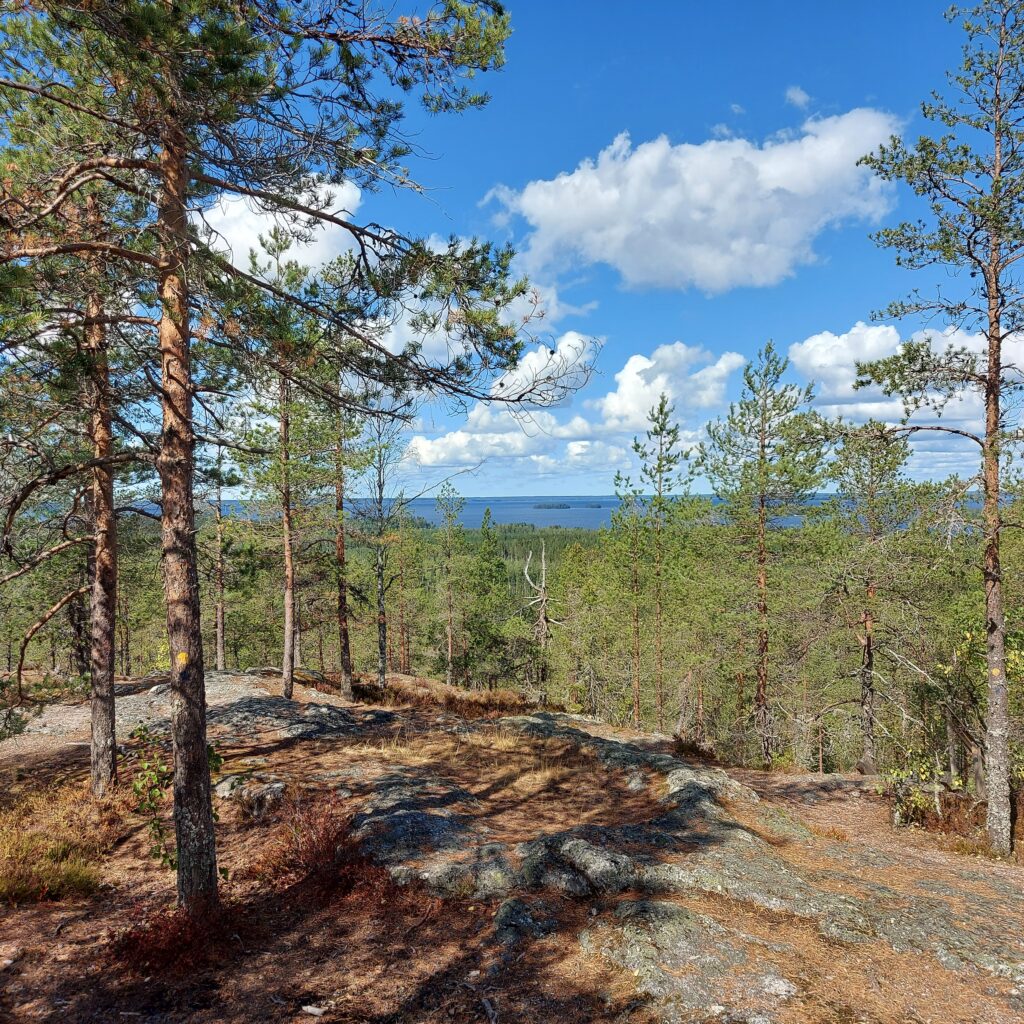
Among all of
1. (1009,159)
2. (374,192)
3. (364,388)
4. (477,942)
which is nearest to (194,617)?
(364,388)

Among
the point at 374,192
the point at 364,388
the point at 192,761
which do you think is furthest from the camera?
the point at 364,388

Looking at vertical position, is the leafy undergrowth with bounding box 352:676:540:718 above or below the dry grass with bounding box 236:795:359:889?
below

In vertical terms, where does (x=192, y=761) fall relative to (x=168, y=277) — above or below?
below

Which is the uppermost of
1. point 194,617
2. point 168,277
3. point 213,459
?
point 168,277

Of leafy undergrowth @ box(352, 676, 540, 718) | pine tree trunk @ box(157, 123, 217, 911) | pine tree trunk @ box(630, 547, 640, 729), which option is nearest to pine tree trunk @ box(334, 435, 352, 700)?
leafy undergrowth @ box(352, 676, 540, 718)

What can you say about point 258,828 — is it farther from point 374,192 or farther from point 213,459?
point 374,192

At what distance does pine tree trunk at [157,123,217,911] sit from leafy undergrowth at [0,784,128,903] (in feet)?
7.43

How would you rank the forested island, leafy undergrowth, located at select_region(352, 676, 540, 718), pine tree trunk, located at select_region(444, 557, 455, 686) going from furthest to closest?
1. pine tree trunk, located at select_region(444, 557, 455, 686)
2. leafy undergrowth, located at select_region(352, 676, 540, 718)
3. the forested island

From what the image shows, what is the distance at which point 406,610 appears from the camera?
34.6m

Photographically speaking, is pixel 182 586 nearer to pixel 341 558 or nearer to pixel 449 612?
pixel 341 558

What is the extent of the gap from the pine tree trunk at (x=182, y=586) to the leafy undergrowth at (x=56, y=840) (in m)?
2.27

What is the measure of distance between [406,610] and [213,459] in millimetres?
26161

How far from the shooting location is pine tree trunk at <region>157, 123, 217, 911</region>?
5.30 metres

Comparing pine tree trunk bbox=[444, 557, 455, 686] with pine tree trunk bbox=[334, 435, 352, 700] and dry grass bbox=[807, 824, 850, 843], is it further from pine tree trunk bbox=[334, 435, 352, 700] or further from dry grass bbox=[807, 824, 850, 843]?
dry grass bbox=[807, 824, 850, 843]
